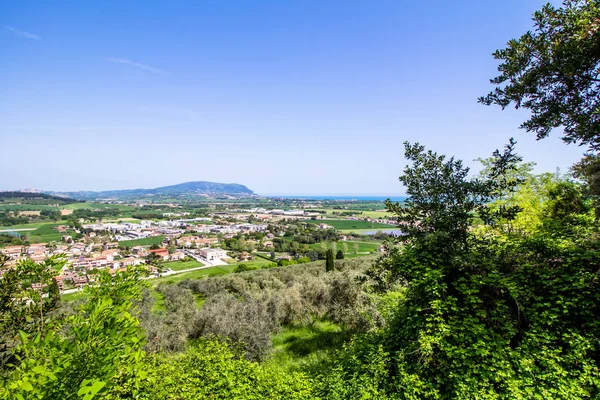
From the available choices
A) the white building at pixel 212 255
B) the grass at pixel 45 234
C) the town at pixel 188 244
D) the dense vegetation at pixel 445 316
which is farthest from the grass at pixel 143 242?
the dense vegetation at pixel 445 316

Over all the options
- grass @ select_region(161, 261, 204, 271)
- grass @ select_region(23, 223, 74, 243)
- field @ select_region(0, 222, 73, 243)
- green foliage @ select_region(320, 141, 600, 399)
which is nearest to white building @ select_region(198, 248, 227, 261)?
grass @ select_region(161, 261, 204, 271)

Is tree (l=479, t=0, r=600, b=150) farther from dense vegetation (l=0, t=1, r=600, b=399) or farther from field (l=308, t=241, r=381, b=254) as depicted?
field (l=308, t=241, r=381, b=254)

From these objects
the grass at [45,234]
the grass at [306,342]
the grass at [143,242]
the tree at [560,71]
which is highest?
the tree at [560,71]

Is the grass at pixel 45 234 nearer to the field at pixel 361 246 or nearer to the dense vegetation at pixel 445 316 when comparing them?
the field at pixel 361 246

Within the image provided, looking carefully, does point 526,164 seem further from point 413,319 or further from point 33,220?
point 33,220

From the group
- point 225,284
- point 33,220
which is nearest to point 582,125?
point 225,284

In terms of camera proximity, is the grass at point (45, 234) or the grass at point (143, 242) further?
the grass at point (143, 242)

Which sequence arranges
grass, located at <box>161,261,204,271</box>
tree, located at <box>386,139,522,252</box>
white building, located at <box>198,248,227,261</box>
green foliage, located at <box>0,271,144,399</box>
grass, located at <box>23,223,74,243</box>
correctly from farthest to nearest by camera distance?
1. white building, located at <box>198,248,227,261</box>
2. grass, located at <box>23,223,74,243</box>
3. grass, located at <box>161,261,204,271</box>
4. tree, located at <box>386,139,522,252</box>
5. green foliage, located at <box>0,271,144,399</box>
